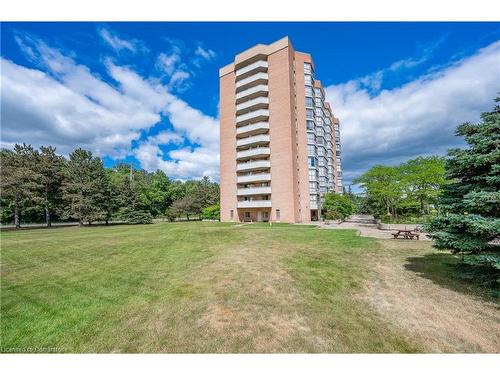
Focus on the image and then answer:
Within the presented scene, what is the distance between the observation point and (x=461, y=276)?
800cm

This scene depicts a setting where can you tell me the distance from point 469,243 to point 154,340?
30.7 ft

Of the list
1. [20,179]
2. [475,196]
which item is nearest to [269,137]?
[475,196]

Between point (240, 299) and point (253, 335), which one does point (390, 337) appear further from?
point (240, 299)

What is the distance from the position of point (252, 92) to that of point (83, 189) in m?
37.4

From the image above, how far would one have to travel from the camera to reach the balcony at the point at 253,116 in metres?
40.9

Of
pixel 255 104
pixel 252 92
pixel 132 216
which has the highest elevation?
pixel 252 92

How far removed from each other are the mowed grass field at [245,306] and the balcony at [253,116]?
33971 mm

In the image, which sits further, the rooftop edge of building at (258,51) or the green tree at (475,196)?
the rooftop edge of building at (258,51)

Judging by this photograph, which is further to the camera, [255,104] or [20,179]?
[255,104]

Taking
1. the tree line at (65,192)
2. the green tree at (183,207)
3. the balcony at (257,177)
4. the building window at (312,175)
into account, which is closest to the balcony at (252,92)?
the balcony at (257,177)

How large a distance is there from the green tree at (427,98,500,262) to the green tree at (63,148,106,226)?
51943 millimetres

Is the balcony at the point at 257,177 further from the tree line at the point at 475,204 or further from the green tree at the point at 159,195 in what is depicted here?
the tree line at the point at 475,204

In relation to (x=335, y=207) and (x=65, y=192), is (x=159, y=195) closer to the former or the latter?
(x=65, y=192)

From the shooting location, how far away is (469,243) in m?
7.06
